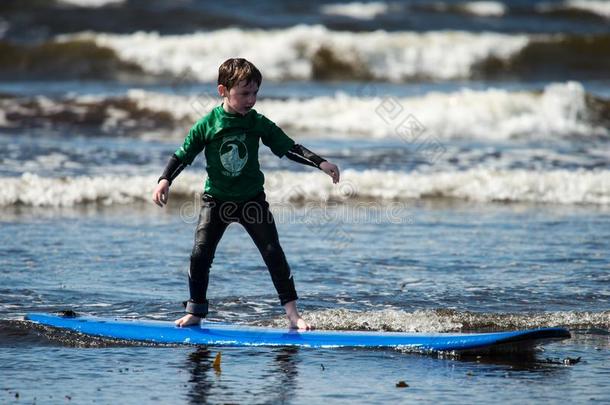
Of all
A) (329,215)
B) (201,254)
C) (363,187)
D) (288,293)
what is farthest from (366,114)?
(201,254)

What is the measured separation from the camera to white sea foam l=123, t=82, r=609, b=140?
16594 mm

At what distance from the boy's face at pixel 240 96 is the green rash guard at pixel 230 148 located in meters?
0.05

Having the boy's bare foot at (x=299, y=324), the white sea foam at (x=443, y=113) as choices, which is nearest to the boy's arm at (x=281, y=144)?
the boy's bare foot at (x=299, y=324)

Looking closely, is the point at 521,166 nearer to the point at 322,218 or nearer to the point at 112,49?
the point at 322,218

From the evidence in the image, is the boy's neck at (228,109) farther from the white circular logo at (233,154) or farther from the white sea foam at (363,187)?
the white sea foam at (363,187)

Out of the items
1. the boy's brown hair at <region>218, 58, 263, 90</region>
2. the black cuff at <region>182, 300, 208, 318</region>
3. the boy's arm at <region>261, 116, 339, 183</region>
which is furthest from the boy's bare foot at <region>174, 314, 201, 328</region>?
the boy's brown hair at <region>218, 58, 263, 90</region>

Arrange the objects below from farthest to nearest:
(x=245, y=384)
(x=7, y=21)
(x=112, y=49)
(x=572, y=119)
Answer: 1. (x=7, y=21)
2. (x=112, y=49)
3. (x=572, y=119)
4. (x=245, y=384)

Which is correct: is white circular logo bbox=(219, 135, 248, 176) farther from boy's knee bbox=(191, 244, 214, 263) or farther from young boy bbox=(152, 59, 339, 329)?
boy's knee bbox=(191, 244, 214, 263)

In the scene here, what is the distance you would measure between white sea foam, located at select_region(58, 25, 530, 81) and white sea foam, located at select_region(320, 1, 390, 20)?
5.47 meters

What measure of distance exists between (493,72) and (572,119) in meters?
8.26

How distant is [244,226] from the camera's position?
5.92 metres

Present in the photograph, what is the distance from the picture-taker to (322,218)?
394 inches

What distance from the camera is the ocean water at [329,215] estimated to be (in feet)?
17.6

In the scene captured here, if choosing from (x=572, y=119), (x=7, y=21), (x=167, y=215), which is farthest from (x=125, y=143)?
(x=7, y=21)
